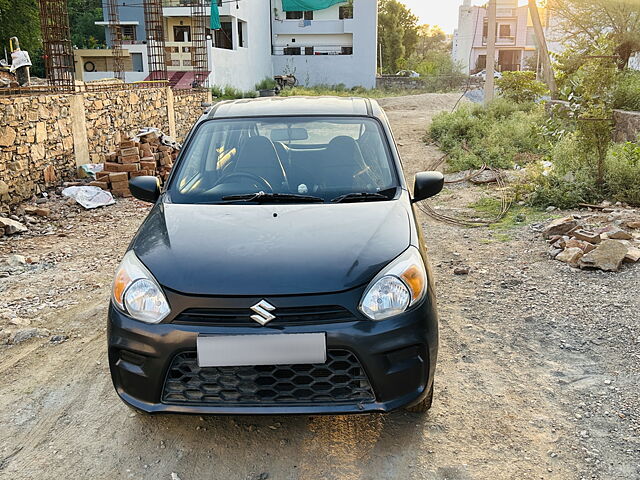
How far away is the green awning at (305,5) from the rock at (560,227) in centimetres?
4437

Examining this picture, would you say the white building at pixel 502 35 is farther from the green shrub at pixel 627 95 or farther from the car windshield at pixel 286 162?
the car windshield at pixel 286 162

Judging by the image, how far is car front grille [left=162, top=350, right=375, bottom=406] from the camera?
2.82m

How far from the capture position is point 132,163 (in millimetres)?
10539

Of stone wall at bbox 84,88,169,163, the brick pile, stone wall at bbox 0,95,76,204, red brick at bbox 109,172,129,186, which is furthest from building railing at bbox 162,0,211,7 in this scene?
red brick at bbox 109,172,129,186

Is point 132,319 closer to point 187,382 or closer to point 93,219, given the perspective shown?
point 187,382

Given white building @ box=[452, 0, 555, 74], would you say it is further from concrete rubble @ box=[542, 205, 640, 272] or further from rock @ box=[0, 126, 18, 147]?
concrete rubble @ box=[542, 205, 640, 272]

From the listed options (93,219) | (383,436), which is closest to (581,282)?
(383,436)

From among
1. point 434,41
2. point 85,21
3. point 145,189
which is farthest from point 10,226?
point 434,41

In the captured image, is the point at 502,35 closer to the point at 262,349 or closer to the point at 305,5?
the point at 305,5

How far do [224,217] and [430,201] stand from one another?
6471 millimetres

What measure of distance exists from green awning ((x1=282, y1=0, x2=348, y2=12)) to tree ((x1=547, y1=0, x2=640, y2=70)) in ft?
105

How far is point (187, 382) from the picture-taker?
2.88m

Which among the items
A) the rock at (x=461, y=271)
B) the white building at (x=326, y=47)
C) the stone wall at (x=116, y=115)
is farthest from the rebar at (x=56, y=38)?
the white building at (x=326, y=47)

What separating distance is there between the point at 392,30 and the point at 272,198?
2361 inches
